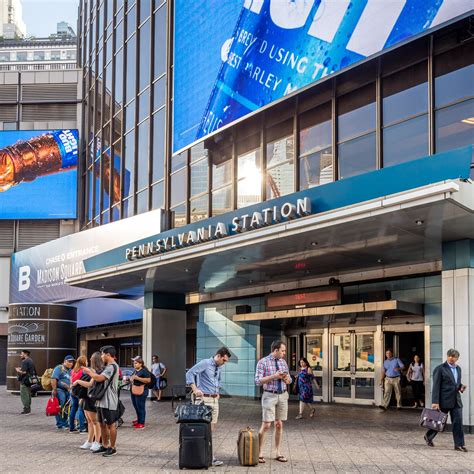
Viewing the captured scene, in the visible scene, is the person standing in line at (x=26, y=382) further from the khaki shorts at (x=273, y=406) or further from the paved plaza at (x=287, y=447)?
the khaki shorts at (x=273, y=406)

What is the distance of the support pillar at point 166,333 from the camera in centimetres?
2700

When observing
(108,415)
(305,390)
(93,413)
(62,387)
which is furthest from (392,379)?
(108,415)

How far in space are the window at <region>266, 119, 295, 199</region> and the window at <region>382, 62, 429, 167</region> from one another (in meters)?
3.40

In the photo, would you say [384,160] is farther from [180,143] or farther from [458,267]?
[180,143]

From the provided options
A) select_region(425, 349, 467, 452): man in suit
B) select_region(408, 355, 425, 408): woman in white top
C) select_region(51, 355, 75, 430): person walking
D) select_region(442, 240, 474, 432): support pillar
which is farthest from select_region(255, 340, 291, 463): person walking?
select_region(408, 355, 425, 408): woman in white top

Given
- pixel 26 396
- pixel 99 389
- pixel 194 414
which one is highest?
pixel 99 389

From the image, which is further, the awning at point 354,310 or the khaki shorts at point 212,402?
the awning at point 354,310

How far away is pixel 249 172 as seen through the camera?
22.8 metres

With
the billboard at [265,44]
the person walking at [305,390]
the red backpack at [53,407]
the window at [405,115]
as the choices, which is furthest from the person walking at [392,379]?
the red backpack at [53,407]

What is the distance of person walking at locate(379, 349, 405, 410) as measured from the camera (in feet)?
70.5

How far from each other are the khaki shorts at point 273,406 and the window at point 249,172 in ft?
34.0

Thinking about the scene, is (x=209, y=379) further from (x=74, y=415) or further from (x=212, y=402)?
(x=74, y=415)

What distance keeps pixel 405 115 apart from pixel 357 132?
60.8 inches

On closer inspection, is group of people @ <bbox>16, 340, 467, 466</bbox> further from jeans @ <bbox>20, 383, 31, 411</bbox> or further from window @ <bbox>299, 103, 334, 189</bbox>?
window @ <bbox>299, 103, 334, 189</bbox>
